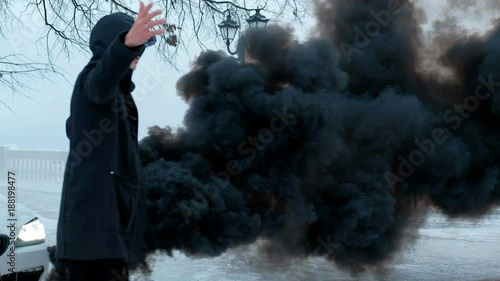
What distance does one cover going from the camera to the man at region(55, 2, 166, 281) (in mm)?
2586

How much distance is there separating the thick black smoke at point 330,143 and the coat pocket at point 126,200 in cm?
88

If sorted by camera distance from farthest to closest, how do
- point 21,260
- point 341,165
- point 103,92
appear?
point 21,260, point 341,165, point 103,92

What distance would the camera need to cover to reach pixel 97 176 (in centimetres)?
260

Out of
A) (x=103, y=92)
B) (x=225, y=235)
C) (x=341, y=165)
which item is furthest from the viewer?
(x=341, y=165)

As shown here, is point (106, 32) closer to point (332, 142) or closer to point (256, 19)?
point (332, 142)

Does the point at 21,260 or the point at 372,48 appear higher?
the point at 372,48

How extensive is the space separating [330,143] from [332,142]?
0.06 feet

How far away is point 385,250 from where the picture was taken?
14.5 feet

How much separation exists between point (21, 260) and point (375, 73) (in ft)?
8.75

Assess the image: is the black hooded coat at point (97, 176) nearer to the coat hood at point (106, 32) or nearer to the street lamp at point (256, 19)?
the coat hood at point (106, 32)

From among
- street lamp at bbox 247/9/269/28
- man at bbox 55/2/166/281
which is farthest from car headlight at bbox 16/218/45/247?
street lamp at bbox 247/9/269/28

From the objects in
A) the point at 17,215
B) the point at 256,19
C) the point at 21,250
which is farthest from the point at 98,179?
the point at 256,19

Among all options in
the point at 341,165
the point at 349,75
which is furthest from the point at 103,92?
the point at 349,75

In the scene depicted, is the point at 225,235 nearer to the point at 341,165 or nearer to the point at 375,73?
the point at 341,165
